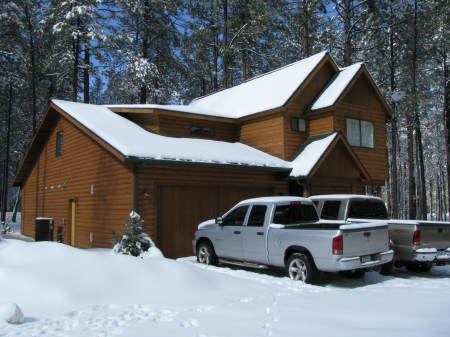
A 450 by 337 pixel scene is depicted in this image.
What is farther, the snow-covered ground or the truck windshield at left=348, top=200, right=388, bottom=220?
the truck windshield at left=348, top=200, right=388, bottom=220

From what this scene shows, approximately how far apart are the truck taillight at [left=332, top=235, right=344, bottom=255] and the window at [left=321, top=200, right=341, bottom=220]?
338 centimetres

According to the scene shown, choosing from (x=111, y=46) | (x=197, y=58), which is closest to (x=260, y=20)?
(x=197, y=58)

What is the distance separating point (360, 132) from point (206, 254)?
1146 cm

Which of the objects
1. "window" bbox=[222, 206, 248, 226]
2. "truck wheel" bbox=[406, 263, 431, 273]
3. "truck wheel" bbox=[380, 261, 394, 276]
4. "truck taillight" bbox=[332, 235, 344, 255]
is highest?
"window" bbox=[222, 206, 248, 226]

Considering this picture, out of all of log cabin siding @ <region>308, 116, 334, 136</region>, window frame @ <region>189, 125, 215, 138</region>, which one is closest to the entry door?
window frame @ <region>189, 125, 215, 138</region>

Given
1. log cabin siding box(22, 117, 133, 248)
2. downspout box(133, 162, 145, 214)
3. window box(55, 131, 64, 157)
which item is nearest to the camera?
downspout box(133, 162, 145, 214)

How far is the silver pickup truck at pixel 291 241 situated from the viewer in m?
9.28

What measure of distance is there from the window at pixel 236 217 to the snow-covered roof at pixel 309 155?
5.35 m

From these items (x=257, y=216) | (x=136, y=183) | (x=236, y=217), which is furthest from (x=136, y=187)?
(x=257, y=216)

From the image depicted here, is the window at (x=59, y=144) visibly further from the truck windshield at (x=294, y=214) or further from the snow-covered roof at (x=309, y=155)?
the truck windshield at (x=294, y=214)

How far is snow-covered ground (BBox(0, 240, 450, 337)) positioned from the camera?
596 cm

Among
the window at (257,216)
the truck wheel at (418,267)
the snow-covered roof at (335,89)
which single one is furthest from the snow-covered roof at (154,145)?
the truck wheel at (418,267)

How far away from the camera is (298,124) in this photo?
1939 centimetres

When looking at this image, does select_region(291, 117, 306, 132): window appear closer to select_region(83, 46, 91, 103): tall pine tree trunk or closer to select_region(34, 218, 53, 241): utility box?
select_region(34, 218, 53, 241): utility box
